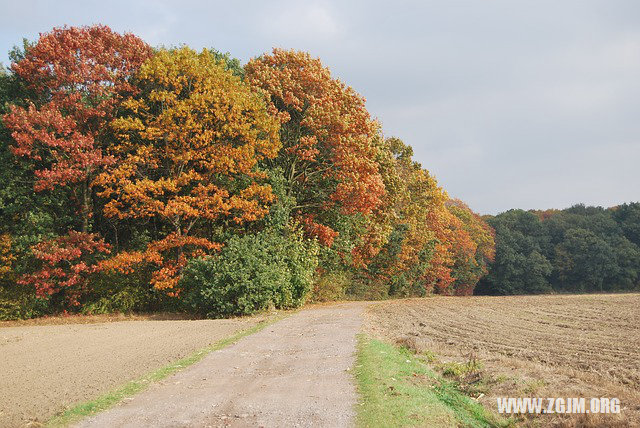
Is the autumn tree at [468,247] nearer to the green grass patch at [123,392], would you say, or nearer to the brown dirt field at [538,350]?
the brown dirt field at [538,350]

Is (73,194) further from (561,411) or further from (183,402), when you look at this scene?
(561,411)

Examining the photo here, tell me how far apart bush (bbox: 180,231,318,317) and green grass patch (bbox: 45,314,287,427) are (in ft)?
26.5

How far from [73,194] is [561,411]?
24768 mm

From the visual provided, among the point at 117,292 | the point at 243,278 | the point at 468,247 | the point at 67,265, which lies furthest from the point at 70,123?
the point at 468,247

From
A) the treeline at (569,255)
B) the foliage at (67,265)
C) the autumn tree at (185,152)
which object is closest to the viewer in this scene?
the foliage at (67,265)

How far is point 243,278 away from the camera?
21812 millimetres

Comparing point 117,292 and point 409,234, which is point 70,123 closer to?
point 117,292

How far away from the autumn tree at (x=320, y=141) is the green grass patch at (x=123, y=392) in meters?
15.4

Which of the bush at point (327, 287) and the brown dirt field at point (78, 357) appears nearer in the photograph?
the brown dirt field at point (78, 357)

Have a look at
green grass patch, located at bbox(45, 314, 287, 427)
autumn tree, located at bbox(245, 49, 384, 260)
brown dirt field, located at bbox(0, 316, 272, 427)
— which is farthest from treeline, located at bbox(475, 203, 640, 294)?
green grass patch, located at bbox(45, 314, 287, 427)

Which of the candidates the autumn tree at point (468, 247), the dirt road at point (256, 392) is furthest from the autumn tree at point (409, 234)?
the dirt road at point (256, 392)

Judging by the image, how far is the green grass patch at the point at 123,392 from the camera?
23.4ft

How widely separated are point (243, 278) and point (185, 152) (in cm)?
688

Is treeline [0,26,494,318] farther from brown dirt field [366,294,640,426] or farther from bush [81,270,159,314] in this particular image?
brown dirt field [366,294,640,426]
